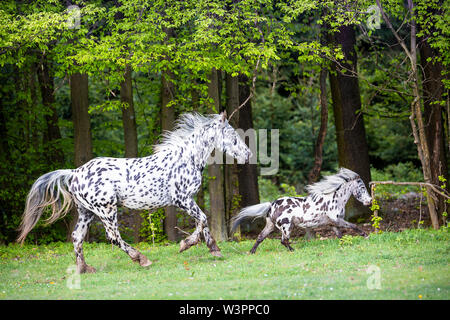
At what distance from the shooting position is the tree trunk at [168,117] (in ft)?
50.3

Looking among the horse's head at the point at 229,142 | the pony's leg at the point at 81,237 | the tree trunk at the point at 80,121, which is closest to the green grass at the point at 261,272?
the pony's leg at the point at 81,237

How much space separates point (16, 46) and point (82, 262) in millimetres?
5777

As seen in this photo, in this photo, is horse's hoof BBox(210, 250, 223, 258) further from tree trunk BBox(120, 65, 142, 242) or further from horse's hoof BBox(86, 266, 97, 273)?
tree trunk BBox(120, 65, 142, 242)

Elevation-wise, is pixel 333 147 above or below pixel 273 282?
above

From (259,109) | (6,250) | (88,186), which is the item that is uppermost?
(259,109)

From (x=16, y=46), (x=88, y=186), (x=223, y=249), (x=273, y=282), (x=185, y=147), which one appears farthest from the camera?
(x=16, y=46)

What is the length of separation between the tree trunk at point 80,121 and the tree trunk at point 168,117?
2.13 metres

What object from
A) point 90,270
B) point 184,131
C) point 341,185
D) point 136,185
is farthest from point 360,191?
point 90,270

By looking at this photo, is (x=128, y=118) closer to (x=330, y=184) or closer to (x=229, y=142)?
(x=229, y=142)

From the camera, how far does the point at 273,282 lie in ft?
28.4

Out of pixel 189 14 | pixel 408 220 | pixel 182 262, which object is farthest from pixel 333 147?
pixel 182 262

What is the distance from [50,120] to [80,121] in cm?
358

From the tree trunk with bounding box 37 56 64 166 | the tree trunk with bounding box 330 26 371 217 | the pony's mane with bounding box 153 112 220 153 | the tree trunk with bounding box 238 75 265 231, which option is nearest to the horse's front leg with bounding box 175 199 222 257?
the pony's mane with bounding box 153 112 220 153
